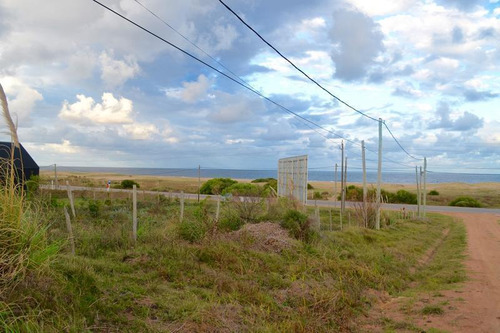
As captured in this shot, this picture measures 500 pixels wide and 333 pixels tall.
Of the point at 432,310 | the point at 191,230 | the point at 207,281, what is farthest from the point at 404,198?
the point at 207,281

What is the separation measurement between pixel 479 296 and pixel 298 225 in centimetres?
533

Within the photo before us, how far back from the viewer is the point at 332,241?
551 inches

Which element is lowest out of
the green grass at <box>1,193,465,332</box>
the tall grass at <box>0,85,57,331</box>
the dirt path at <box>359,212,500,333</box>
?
the dirt path at <box>359,212,500,333</box>

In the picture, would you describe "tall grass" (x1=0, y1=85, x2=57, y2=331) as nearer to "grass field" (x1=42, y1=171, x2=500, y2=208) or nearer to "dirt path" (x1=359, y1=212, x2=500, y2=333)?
"dirt path" (x1=359, y1=212, x2=500, y2=333)

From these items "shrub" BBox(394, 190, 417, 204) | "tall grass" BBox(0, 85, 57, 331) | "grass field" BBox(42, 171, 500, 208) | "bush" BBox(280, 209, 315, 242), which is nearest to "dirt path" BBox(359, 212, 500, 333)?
"bush" BBox(280, 209, 315, 242)

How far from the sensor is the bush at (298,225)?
13234 millimetres

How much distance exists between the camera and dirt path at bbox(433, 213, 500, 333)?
24.7 ft

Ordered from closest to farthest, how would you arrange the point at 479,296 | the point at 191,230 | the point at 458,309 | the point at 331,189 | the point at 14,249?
1. the point at 14,249
2. the point at 458,309
3. the point at 479,296
4. the point at 191,230
5. the point at 331,189

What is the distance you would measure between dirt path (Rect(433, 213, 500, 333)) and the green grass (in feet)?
2.08

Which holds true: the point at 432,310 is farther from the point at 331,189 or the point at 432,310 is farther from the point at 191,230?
the point at 331,189

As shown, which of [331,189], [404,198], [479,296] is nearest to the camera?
[479,296]

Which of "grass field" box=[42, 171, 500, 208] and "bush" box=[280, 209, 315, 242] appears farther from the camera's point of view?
"grass field" box=[42, 171, 500, 208]

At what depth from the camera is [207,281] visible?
26.3 ft

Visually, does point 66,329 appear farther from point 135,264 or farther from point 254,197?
point 254,197
